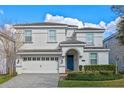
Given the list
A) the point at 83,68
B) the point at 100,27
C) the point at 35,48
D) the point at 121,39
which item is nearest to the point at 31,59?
the point at 35,48

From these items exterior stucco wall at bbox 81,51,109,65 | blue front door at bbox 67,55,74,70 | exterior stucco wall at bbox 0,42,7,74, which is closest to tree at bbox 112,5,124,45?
exterior stucco wall at bbox 81,51,109,65

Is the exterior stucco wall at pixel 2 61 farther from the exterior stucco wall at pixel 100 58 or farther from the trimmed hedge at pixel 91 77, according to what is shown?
the trimmed hedge at pixel 91 77

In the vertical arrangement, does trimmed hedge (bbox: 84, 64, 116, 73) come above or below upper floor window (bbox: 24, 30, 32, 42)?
below

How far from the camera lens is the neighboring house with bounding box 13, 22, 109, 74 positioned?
36031 millimetres

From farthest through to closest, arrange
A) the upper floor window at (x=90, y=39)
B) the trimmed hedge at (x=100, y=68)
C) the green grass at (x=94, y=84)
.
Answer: the upper floor window at (x=90, y=39), the trimmed hedge at (x=100, y=68), the green grass at (x=94, y=84)

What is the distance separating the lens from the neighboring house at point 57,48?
1419 inches

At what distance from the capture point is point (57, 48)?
36.7 metres

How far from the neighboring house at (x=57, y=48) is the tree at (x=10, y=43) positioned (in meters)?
0.46

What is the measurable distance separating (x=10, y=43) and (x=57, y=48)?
15.1 feet

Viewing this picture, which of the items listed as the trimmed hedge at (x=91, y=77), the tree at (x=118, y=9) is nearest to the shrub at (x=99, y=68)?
the trimmed hedge at (x=91, y=77)

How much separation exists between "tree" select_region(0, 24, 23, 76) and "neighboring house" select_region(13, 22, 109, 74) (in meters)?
0.46

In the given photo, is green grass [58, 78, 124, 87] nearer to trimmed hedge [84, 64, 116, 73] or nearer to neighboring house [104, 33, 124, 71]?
trimmed hedge [84, 64, 116, 73]

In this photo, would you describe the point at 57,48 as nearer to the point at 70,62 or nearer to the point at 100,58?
the point at 70,62
